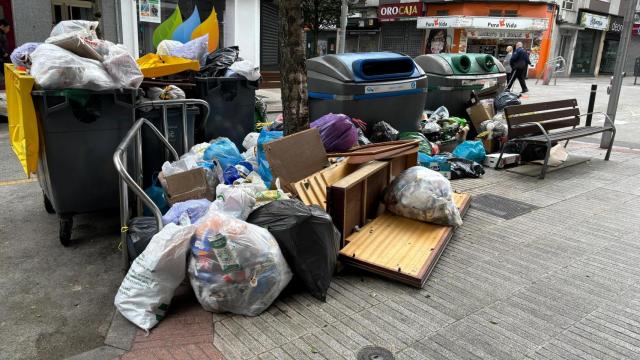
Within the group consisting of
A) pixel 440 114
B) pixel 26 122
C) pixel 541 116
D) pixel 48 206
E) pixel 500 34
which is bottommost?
pixel 48 206

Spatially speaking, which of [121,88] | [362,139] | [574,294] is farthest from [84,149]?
[574,294]

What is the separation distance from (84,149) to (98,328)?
57.9 inches

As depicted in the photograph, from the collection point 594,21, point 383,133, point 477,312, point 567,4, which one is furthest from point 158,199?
point 594,21

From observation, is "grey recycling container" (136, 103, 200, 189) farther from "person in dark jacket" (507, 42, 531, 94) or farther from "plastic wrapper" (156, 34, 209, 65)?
"person in dark jacket" (507, 42, 531, 94)

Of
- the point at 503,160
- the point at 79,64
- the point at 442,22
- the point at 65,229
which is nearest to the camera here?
the point at 79,64

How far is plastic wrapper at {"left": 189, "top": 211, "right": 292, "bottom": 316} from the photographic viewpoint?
2.68m

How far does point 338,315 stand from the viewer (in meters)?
2.80

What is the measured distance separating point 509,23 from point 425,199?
25.5 metres

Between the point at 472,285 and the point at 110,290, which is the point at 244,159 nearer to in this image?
the point at 110,290

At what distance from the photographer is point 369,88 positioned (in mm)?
5605

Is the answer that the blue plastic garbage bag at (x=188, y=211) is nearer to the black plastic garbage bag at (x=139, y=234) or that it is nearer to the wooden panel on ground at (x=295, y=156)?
the black plastic garbage bag at (x=139, y=234)

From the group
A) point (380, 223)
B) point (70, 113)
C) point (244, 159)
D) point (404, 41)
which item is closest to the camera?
point (70, 113)

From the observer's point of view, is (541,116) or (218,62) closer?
(218,62)

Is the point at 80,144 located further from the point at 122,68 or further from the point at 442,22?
the point at 442,22
